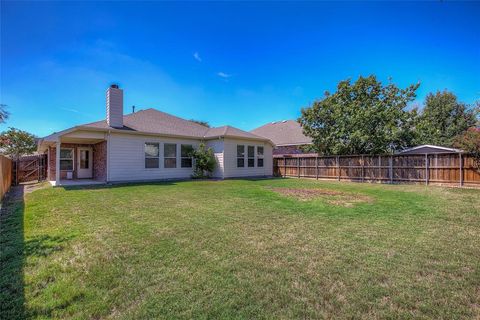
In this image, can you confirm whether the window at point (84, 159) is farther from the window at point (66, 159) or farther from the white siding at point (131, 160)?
the white siding at point (131, 160)

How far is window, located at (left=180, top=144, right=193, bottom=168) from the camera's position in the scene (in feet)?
53.0

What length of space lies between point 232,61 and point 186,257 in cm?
1374

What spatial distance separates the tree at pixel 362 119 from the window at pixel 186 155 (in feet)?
27.9

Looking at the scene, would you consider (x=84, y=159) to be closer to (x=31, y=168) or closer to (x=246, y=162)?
(x=31, y=168)

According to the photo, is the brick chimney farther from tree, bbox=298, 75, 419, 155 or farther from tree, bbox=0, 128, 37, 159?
tree, bbox=0, 128, 37, 159

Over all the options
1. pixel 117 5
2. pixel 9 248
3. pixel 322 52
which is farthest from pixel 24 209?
pixel 322 52

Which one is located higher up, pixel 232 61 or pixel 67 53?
pixel 232 61

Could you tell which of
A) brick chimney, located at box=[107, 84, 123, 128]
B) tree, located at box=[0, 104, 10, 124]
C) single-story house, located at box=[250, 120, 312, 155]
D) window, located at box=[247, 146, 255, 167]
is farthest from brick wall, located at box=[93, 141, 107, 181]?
single-story house, located at box=[250, 120, 312, 155]

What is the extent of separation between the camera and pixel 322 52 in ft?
46.9

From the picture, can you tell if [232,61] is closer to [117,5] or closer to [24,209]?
[117,5]

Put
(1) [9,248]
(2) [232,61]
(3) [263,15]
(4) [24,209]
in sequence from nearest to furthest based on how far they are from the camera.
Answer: (1) [9,248]
(4) [24,209]
(3) [263,15]
(2) [232,61]

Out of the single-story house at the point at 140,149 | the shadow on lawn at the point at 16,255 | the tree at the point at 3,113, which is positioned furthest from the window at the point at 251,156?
the shadow on lawn at the point at 16,255

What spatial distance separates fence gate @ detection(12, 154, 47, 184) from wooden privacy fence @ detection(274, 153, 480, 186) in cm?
1659

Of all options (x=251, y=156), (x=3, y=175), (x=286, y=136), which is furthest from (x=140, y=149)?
(x=286, y=136)
